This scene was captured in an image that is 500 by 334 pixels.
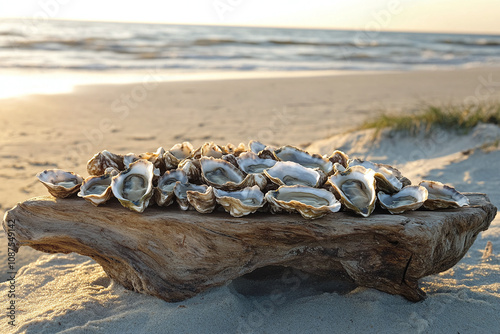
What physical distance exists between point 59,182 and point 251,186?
3.20 ft

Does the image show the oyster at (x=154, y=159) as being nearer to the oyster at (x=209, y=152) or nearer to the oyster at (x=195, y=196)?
the oyster at (x=209, y=152)

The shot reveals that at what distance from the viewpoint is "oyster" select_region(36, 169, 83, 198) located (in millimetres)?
1997

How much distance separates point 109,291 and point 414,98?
27.5ft

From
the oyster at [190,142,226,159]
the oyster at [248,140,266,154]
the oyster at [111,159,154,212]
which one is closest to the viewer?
the oyster at [111,159,154,212]

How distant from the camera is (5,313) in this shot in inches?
81.4

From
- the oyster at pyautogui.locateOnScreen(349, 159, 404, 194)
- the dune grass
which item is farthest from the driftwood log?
the dune grass

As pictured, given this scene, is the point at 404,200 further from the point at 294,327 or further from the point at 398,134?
the point at 398,134

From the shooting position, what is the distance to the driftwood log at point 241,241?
5.97 ft

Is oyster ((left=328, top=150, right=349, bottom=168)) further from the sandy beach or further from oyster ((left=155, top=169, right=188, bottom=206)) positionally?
oyster ((left=155, top=169, right=188, bottom=206))

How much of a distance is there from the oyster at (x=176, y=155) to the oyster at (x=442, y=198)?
1257mm

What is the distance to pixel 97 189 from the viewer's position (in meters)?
2.06

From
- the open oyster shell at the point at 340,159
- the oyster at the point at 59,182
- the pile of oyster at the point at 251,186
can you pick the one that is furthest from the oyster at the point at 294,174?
the oyster at the point at 59,182

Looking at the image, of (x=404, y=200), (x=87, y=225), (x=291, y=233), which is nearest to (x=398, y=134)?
(x=404, y=200)

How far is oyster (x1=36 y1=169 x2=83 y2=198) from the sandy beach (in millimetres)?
550
